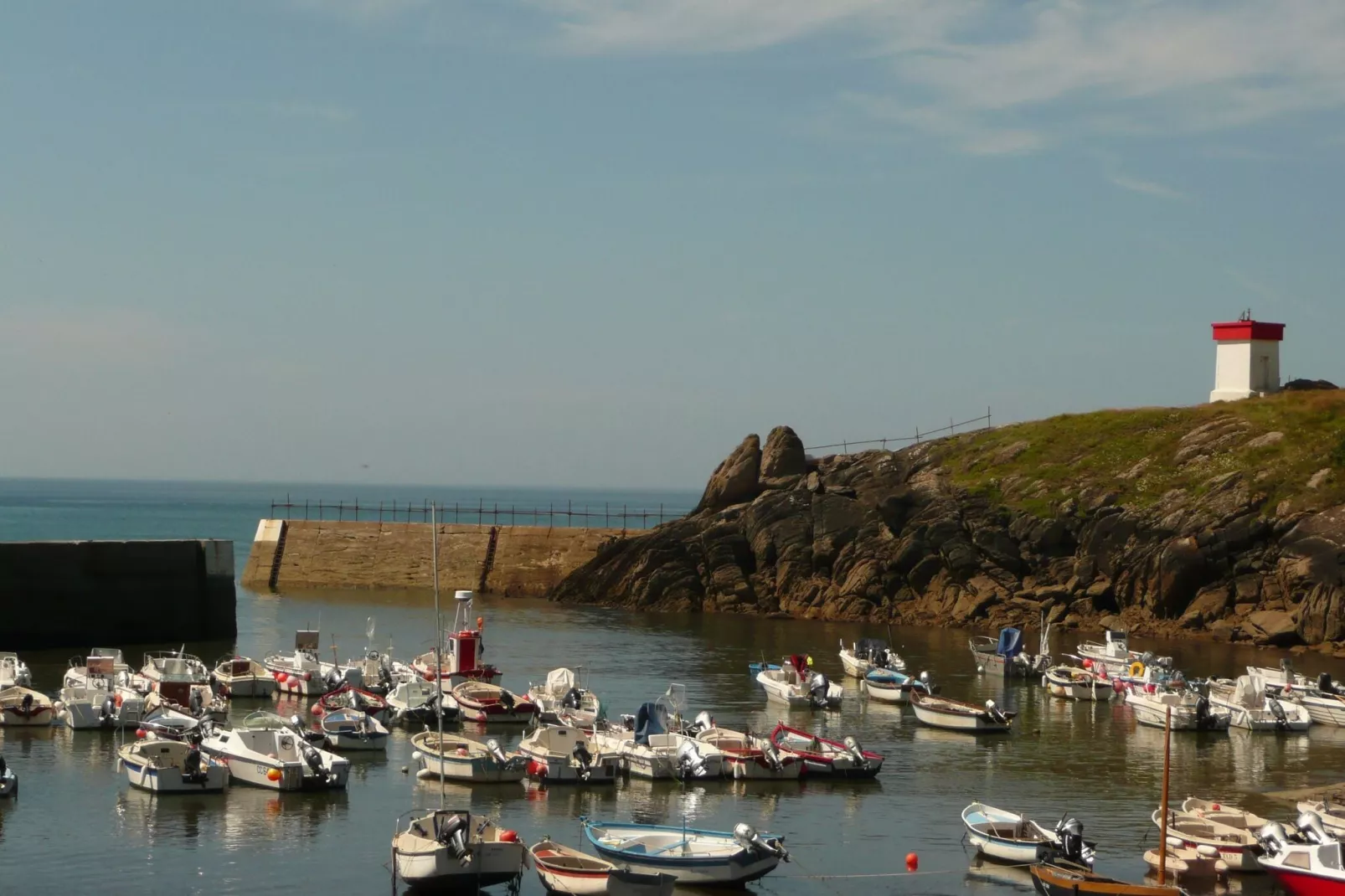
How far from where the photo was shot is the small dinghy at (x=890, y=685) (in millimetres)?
70875

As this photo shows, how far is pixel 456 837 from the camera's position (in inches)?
1437

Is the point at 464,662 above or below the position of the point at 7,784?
above

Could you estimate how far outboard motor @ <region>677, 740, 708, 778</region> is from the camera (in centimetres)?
5000

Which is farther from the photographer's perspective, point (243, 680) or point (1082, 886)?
point (243, 680)

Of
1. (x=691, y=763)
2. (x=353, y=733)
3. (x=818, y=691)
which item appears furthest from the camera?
(x=818, y=691)

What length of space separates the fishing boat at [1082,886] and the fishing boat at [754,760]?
14391 mm

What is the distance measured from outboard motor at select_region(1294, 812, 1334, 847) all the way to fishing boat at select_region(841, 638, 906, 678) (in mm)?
36112

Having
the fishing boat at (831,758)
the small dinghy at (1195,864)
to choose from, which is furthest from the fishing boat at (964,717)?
the small dinghy at (1195,864)

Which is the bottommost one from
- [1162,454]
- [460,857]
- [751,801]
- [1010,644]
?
[751,801]

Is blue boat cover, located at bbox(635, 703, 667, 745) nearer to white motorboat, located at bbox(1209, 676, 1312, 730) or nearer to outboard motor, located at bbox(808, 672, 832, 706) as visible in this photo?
outboard motor, located at bbox(808, 672, 832, 706)

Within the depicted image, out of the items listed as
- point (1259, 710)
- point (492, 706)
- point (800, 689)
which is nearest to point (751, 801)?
point (492, 706)

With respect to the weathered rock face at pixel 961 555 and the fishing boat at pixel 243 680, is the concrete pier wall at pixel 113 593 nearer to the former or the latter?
the fishing boat at pixel 243 680

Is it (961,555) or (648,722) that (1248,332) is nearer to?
(961,555)

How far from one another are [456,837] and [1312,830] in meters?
21.2
